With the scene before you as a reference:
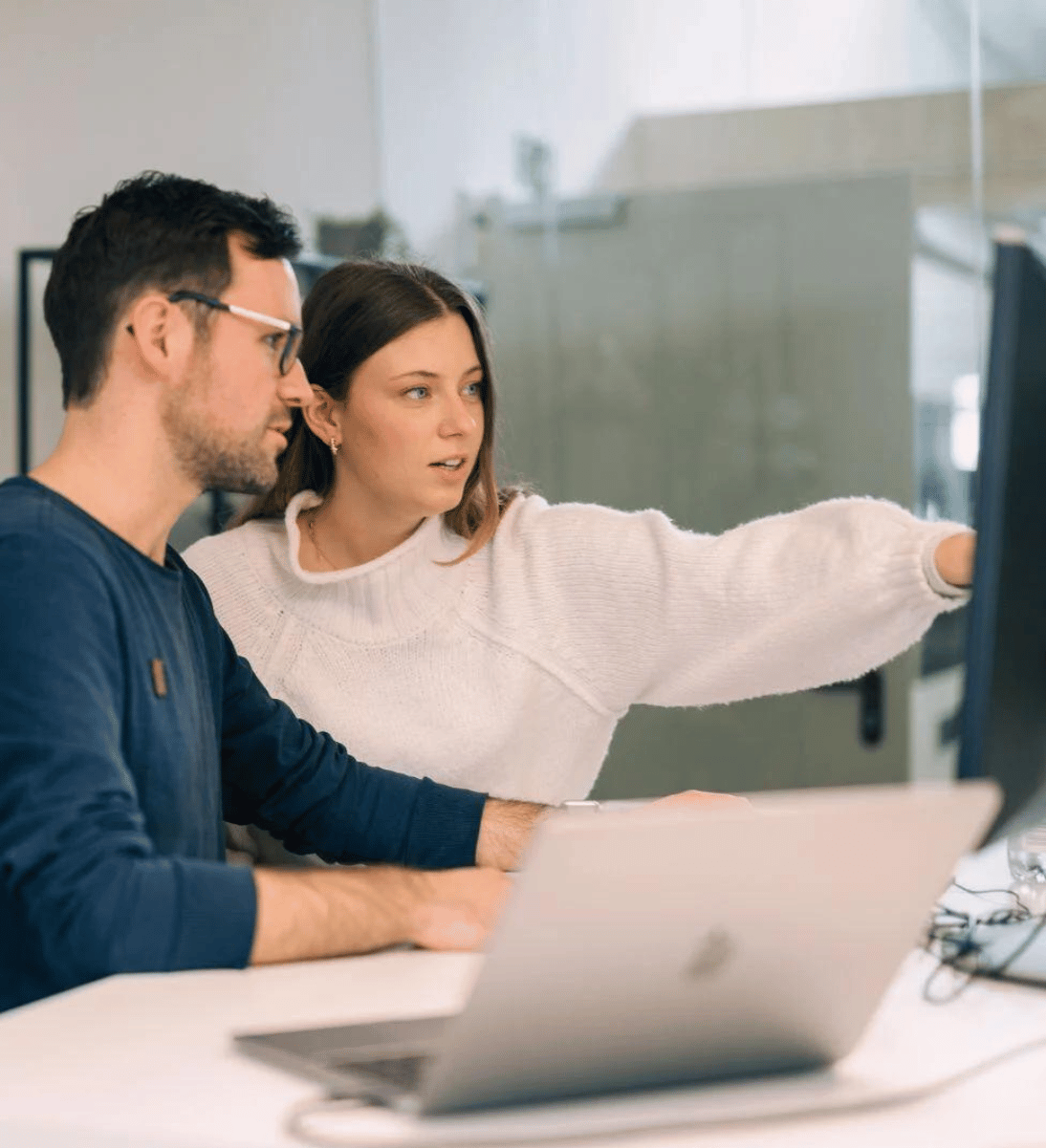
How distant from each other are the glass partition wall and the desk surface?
2980 millimetres

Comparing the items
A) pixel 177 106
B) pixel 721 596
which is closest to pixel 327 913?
pixel 721 596

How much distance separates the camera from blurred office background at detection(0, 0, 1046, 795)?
4.15 metres

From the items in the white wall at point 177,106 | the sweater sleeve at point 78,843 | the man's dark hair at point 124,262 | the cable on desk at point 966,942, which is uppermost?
the white wall at point 177,106

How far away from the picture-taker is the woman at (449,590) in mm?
2104

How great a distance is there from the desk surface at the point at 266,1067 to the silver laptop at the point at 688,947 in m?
0.06

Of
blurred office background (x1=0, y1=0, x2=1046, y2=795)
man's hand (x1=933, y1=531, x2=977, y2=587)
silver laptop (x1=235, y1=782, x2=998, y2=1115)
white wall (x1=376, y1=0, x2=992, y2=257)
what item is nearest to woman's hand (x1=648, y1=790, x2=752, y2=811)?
man's hand (x1=933, y1=531, x2=977, y2=587)

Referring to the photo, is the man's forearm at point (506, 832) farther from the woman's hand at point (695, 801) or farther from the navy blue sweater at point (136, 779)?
the woman's hand at point (695, 801)

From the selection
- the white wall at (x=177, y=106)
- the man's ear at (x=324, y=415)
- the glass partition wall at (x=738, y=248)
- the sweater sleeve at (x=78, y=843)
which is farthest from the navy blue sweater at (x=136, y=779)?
the glass partition wall at (x=738, y=248)

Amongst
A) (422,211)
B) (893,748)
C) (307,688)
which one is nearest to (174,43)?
(422,211)

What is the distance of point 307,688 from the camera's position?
6.94ft

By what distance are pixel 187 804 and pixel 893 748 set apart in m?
2.88

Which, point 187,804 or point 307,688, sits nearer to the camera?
point 187,804

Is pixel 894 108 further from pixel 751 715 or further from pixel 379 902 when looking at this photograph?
pixel 379 902

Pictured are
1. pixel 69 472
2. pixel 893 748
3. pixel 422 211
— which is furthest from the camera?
pixel 422 211
